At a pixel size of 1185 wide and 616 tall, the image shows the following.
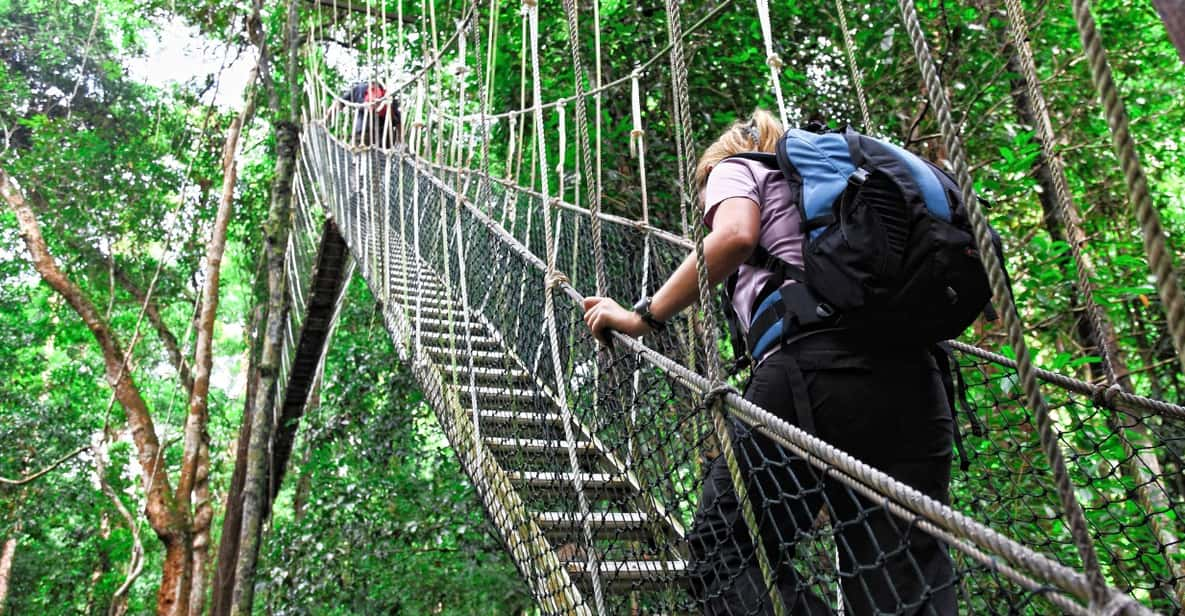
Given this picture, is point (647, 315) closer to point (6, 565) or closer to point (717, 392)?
point (717, 392)

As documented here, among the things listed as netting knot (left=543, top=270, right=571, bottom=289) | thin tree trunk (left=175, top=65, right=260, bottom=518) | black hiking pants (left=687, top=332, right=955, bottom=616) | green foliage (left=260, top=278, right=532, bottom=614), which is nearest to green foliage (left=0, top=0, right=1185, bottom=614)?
green foliage (left=260, top=278, right=532, bottom=614)

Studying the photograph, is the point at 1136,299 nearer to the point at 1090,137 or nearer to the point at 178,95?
the point at 1090,137

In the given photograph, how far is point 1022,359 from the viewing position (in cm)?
66

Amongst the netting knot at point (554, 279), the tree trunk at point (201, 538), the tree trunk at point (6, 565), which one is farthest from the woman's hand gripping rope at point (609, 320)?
the tree trunk at point (6, 565)

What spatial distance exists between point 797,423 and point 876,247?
0.84 ft

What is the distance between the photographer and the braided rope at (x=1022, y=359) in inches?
24.2

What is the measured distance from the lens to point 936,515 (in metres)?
0.77

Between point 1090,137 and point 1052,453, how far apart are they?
146 inches

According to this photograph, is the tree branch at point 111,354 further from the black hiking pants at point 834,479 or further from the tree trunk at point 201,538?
the black hiking pants at point 834,479

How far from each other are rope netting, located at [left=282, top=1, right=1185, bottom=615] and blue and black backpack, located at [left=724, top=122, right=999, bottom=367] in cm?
12

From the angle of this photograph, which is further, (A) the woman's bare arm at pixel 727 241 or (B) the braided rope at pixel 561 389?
(B) the braided rope at pixel 561 389

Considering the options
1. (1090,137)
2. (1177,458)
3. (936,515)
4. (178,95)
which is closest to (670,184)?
(1090,137)

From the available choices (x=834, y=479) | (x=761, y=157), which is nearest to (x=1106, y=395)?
(x=834, y=479)

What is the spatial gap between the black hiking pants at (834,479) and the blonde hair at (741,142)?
34 centimetres
